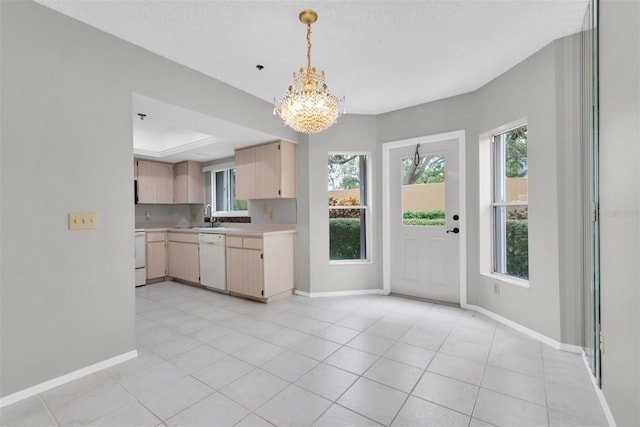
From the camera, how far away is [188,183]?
17.7 ft

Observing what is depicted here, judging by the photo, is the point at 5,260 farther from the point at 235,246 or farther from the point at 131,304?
the point at 235,246

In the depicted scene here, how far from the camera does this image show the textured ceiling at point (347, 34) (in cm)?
198

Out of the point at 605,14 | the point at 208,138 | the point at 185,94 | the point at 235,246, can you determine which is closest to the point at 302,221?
the point at 235,246

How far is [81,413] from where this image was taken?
1682 mm

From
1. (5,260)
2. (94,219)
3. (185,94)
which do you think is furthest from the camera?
(185,94)

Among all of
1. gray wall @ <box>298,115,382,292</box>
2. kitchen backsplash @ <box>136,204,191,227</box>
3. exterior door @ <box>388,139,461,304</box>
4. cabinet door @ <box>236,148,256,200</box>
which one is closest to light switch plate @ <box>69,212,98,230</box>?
cabinet door @ <box>236,148,256,200</box>

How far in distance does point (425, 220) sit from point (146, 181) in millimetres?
4803

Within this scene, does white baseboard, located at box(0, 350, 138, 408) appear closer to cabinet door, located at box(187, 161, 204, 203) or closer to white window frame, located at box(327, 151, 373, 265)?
white window frame, located at box(327, 151, 373, 265)

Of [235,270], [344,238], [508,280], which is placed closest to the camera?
[508,280]

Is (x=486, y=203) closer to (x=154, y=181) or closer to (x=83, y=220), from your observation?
(x=83, y=220)

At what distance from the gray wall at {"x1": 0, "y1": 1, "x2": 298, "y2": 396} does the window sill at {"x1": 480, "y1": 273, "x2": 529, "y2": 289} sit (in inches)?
140

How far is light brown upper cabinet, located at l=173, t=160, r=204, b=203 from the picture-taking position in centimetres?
541

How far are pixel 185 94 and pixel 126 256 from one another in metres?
1.58

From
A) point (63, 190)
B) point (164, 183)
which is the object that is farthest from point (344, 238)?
point (164, 183)
